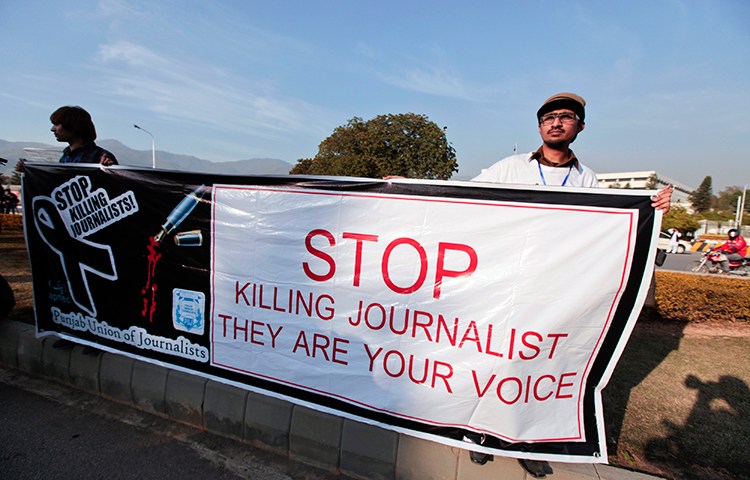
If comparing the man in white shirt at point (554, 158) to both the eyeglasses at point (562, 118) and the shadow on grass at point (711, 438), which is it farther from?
the shadow on grass at point (711, 438)

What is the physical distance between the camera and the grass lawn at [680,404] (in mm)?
2240

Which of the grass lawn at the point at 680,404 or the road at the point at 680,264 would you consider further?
the road at the point at 680,264

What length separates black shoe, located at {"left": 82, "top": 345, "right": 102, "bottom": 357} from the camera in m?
2.95

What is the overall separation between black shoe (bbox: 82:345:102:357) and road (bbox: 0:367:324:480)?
1.05 feet

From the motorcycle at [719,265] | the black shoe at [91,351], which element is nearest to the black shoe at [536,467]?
the black shoe at [91,351]

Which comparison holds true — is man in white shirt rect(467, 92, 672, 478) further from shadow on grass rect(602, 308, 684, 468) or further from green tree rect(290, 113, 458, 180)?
green tree rect(290, 113, 458, 180)

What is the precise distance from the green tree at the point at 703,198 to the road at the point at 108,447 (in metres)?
91.1

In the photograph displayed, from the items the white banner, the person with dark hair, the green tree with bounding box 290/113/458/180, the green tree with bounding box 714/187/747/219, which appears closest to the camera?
the white banner

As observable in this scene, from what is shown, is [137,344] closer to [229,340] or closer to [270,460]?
[229,340]

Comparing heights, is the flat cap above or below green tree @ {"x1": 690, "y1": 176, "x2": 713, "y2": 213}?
below

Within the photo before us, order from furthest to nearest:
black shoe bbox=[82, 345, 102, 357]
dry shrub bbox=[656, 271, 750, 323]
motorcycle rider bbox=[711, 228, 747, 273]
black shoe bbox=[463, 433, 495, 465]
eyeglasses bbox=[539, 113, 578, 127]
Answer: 1. motorcycle rider bbox=[711, 228, 747, 273]
2. dry shrub bbox=[656, 271, 750, 323]
3. black shoe bbox=[82, 345, 102, 357]
4. eyeglasses bbox=[539, 113, 578, 127]
5. black shoe bbox=[463, 433, 495, 465]

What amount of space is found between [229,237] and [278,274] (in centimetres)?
43

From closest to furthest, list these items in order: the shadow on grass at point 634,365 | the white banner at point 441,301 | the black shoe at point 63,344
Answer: the white banner at point 441,301 < the shadow on grass at point 634,365 < the black shoe at point 63,344

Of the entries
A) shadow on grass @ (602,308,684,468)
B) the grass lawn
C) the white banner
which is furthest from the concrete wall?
shadow on grass @ (602,308,684,468)
